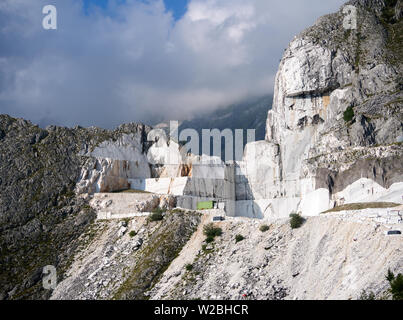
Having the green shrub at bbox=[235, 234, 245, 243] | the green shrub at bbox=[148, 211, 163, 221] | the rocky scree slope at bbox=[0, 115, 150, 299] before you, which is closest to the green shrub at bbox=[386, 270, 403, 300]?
the green shrub at bbox=[235, 234, 245, 243]

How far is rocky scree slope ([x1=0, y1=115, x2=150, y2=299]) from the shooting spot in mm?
65812

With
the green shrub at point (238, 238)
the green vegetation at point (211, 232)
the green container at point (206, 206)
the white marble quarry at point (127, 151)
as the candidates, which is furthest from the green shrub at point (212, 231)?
the white marble quarry at point (127, 151)

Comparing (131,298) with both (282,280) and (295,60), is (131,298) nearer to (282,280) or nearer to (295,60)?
(282,280)

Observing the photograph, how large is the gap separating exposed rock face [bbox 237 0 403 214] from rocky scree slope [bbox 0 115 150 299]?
1079 inches

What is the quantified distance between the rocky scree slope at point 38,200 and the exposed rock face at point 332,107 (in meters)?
27.4

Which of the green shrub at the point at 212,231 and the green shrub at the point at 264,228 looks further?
the green shrub at the point at 212,231

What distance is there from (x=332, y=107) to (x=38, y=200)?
47.0m

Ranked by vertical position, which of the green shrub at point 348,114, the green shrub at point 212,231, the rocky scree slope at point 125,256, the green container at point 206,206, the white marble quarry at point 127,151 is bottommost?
the rocky scree slope at point 125,256

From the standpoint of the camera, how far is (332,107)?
3460 inches

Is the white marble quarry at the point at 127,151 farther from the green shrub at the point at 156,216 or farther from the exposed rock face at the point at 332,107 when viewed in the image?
the green shrub at the point at 156,216

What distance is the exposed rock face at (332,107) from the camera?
75875 millimetres

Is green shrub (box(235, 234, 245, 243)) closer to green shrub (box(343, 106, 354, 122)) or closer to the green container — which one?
the green container

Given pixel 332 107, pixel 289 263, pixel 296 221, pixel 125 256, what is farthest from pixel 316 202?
pixel 125 256

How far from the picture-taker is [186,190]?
8631 centimetres
